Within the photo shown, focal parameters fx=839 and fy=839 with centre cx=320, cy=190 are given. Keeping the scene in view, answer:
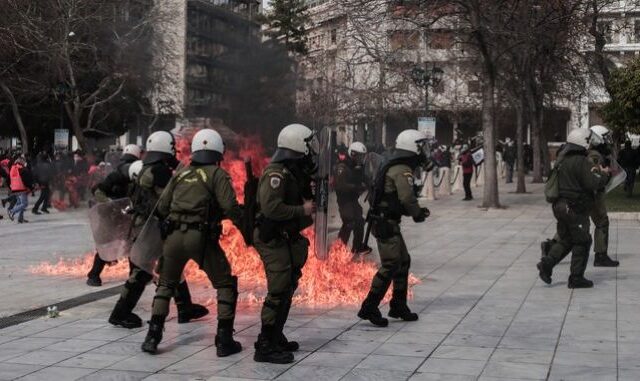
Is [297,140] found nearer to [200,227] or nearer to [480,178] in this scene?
[200,227]

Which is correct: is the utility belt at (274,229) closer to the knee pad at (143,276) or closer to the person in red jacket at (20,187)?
the knee pad at (143,276)

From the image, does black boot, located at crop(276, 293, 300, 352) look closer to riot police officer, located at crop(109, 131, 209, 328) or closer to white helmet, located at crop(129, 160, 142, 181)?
riot police officer, located at crop(109, 131, 209, 328)

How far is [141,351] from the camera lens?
6258 mm

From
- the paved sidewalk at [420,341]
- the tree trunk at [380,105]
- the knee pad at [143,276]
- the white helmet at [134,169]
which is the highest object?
the tree trunk at [380,105]

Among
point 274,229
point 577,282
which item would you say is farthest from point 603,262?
point 274,229

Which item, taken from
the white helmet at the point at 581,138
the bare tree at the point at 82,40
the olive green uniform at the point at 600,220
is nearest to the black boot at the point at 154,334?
the white helmet at the point at 581,138

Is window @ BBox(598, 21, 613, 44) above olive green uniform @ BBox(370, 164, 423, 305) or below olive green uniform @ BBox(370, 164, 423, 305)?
above

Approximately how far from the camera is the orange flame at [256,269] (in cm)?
845

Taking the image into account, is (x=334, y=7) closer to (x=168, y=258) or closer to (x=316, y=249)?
(x=316, y=249)

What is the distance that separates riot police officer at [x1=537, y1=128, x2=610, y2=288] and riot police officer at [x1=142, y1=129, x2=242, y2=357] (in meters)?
4.32

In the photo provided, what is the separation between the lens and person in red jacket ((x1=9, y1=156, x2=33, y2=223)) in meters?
18.9

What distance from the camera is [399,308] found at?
7312mm

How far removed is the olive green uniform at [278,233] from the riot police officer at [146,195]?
4.41ft

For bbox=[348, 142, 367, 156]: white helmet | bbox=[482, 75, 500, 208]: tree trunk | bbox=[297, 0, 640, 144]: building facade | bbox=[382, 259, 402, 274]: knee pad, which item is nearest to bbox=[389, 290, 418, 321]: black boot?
bbox=[382, 259, 402, 274]: knee pad
